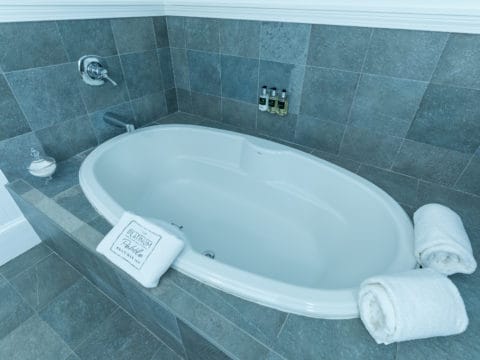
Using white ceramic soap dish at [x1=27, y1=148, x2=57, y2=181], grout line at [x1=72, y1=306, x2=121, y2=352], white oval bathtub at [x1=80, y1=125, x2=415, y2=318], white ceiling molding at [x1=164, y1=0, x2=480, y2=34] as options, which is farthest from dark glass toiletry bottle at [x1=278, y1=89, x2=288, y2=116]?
grout line at [x1=72, y1=306, x2=121, y2=352]

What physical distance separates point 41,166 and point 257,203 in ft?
3.52

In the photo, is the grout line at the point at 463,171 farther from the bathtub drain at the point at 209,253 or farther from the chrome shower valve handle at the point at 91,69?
the chrome shower valve handle at the point at 91,69

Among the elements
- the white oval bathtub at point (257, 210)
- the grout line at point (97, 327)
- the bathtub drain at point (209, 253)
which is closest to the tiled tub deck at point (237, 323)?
the white oval bathtub at point (257, 210)

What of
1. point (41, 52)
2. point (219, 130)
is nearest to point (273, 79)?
point (219, 130)

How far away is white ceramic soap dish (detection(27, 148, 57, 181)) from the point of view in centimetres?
113

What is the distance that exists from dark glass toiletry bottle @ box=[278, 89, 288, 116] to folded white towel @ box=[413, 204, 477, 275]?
849mm

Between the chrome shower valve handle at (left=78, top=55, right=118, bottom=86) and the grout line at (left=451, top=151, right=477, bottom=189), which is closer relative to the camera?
the grout line at (left=451, top=151, right=477, bottom=189)

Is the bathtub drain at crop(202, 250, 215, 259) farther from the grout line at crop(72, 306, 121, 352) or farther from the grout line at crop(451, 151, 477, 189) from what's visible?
the grout line at crop(451, 151, 477, 189)

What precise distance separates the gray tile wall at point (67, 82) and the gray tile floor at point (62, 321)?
523 mm

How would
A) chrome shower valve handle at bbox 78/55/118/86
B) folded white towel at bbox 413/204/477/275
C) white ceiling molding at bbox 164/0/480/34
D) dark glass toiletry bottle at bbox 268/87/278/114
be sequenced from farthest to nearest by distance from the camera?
dark glass toiletry bottle at bbox 268/87/278/114, chrome shower valve handle at bbox 78/55/118/86, white ceiling molding at bbox 164/0/480/34, folded white towel at bbox 413/204/477/275

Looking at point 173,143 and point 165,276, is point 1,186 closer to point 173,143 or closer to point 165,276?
point 173,143

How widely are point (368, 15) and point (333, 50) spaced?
175mm

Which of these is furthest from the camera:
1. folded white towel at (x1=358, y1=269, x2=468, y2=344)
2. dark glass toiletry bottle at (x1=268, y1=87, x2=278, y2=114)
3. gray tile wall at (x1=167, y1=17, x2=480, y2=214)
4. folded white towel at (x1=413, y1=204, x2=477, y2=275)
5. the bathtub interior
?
dark glass toiletry bottle at (x1=268, y1=87, x2=278, y2=114)

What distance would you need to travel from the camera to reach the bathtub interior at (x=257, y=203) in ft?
3.59
